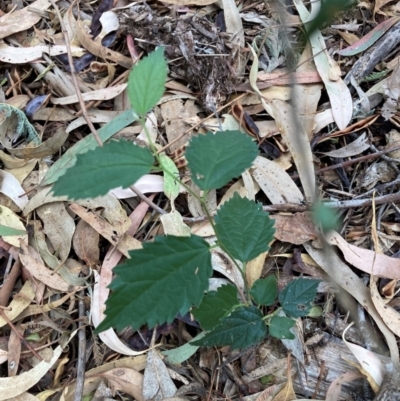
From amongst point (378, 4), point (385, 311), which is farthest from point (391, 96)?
point (385, 311)

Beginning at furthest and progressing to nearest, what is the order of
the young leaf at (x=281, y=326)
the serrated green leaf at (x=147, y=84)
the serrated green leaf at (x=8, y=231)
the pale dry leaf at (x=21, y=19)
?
the pale dry leaf at (x=21, y=19), the serrated green leaf at (x=8, y=231), the young leaf at (x=281, y=326), the serrated green leaf at (x=147, y=84)

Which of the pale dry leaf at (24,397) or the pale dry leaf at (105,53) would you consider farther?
the pale dry leaf at (105,53)

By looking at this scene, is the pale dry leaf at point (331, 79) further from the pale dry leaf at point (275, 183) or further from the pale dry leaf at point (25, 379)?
the pale dry leaf at point (25, 379)

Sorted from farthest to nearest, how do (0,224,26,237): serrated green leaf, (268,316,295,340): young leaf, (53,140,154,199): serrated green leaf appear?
(0,224,26,237): serrated green leaf
(268,316,295,340): young leaf
(53,140,154,199): serrated green leaf

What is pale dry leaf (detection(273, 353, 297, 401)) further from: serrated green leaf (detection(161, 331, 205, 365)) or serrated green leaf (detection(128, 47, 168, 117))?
serrated green leaf (detection(128, 47, 168, 117))

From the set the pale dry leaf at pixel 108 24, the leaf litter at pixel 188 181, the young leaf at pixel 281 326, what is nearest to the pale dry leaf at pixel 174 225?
the leaf litter at pixel 188 181

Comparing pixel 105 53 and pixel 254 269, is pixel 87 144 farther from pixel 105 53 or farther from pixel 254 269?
pixel 254 269

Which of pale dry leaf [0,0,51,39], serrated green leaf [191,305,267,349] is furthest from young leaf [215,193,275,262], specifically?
pale dry leaf [0,0,51,39]
